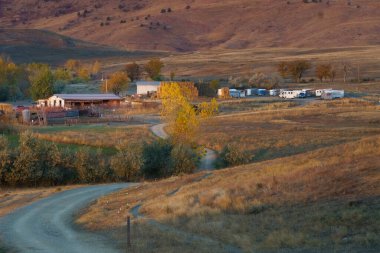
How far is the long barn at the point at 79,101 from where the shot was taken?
9106cm

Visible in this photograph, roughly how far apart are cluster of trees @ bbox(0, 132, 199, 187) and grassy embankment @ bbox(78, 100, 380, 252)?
434 inches

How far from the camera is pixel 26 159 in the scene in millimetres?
41375

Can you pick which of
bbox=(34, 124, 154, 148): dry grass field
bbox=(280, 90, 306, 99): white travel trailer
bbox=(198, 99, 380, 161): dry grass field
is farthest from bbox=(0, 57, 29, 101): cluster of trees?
bbox=(198, 99, 380, 161): dry grass field

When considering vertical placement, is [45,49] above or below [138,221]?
above

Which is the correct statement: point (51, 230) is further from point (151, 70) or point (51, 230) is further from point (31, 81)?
point (151, 70)

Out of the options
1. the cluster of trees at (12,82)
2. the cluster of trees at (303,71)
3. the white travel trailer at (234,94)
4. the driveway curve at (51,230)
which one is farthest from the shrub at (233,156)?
the cluster of trees at (303,71)

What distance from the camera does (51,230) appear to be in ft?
73.5

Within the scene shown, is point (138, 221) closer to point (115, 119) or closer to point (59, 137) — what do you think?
point (59, 137)

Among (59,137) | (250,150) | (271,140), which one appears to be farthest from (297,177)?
(59,137)

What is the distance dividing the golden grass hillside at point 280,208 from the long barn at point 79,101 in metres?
64.0

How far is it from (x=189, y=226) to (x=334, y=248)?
5071mm

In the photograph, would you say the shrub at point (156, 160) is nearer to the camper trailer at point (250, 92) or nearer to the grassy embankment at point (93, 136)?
the grassy embankment at point (93, 136)

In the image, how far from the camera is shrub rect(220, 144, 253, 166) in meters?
45.8

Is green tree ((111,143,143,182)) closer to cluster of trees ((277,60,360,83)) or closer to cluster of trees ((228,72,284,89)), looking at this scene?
cluster of trees ((228,72,284,89))
